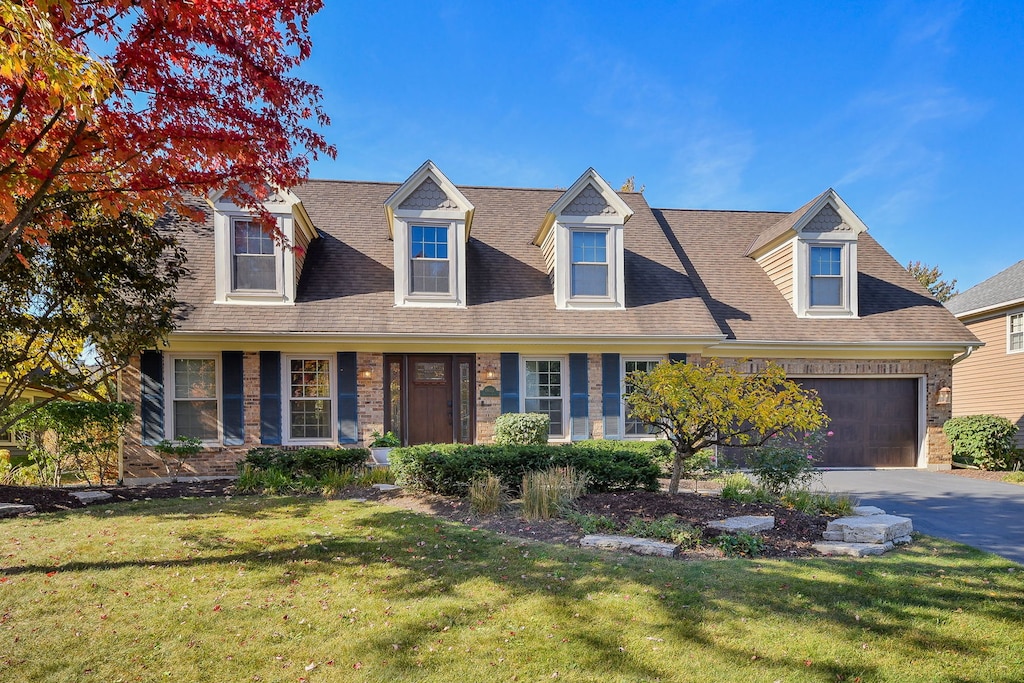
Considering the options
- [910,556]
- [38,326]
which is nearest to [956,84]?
[910,556]

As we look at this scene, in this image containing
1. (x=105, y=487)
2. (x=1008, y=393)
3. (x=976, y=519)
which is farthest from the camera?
(x=1008, y=393)

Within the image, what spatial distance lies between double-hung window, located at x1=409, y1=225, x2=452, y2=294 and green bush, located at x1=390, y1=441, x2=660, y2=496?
4.44 m

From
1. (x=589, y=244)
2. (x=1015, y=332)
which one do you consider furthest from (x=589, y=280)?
(x=1015, y=332)

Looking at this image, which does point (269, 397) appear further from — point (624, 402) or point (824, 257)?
point (824, 257)

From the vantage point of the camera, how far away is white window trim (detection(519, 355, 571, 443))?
433 inches

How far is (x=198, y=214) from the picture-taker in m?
6.43

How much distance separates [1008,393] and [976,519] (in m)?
10.6

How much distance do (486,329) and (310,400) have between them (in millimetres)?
3873

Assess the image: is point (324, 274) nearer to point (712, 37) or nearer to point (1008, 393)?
point (712, 37)

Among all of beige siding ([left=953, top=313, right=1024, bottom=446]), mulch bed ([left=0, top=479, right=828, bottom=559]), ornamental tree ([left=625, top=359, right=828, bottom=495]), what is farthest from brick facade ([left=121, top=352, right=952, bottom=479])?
beige siding ([left=953, top=313, right=1024, bottom=446])

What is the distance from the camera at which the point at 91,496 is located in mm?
8102

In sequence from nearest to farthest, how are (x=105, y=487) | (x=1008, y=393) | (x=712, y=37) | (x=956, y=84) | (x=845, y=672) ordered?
(x=845, y=672), (x=105, y=487), (x=712, y=37), (x=956, y=84), (x=1008, y=393)

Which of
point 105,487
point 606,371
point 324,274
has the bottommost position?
point 105,487

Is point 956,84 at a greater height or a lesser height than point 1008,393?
greater
